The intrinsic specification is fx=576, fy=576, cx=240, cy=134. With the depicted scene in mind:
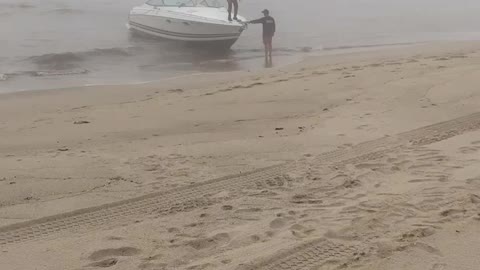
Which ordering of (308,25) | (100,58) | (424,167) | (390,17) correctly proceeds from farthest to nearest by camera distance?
(390,17)
(308,25)
(100,58)
(424,167)

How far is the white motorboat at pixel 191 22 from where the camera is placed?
16.2m

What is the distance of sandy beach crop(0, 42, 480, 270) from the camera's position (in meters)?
3.90

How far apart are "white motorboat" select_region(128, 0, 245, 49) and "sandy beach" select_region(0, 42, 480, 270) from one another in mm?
7216

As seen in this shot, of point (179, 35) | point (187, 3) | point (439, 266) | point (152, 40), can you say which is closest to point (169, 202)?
point (439, 266)

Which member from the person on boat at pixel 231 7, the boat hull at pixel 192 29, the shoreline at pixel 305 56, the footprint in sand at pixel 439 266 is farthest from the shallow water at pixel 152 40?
the footprint in sand at pixel 439 266

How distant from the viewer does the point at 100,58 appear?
16.1 meters

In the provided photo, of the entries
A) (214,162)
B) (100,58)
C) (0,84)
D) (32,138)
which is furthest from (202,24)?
(214,162)

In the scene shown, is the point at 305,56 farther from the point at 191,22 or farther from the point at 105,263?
the point at 105,263

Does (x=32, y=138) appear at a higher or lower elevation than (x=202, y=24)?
lower

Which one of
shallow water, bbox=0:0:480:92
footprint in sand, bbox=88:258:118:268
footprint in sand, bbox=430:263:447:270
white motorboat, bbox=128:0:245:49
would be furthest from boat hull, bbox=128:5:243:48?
footprint in sand, bbox=430:263:447:270

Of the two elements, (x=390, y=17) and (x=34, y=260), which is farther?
(x=390, y=17)

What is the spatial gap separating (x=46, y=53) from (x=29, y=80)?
12.4 ft

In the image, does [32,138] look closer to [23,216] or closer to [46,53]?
[23,216]

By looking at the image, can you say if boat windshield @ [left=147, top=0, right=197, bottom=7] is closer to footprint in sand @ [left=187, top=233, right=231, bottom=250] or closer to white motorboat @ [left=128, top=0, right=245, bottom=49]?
white motorboat @ [left=128, top=0, right=245, bottom=49]
